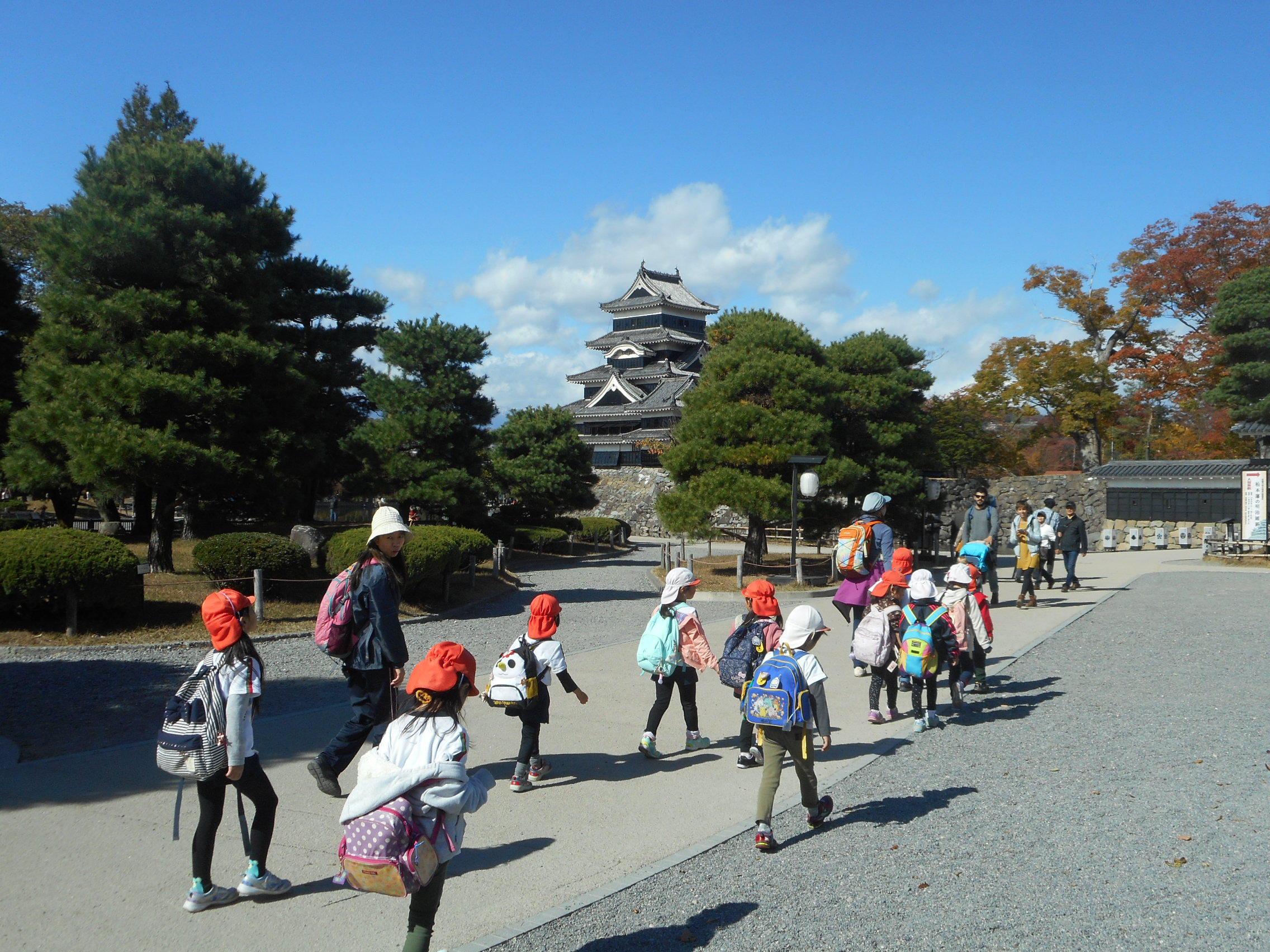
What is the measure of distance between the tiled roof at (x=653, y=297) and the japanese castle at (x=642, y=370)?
47 mm

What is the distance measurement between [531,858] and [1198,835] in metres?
3.42

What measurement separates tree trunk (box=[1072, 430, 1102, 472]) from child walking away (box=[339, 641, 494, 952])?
121 ft

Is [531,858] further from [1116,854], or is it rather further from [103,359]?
[103,359]

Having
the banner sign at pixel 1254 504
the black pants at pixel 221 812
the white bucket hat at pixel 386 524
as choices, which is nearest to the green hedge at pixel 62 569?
the white bucket hat at pixel 386 524

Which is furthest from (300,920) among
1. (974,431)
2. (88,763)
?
(974,431)

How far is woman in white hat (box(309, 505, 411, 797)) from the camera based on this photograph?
15.8ft

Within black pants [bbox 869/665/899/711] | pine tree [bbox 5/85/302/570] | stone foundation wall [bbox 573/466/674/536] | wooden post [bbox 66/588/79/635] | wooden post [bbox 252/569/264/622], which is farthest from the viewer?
stone foundation wall [bbox 573/466/674/536]

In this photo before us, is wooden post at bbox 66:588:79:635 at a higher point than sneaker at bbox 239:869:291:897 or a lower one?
higher

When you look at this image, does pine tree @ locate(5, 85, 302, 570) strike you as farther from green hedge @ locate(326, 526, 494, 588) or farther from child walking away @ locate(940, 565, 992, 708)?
child walking away @ locate(940, 565, 992, 708)

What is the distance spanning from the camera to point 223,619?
3775 mm

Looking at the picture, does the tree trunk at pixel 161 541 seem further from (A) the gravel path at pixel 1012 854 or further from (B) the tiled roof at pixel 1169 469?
(B) the tiled roof at pixel 1169 469

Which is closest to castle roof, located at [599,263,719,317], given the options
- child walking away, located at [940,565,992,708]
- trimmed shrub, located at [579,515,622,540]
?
trimmed shrub, located at [579,515,622,540]

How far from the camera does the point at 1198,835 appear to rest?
4.59 m

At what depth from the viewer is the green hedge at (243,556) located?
11.7 meters
